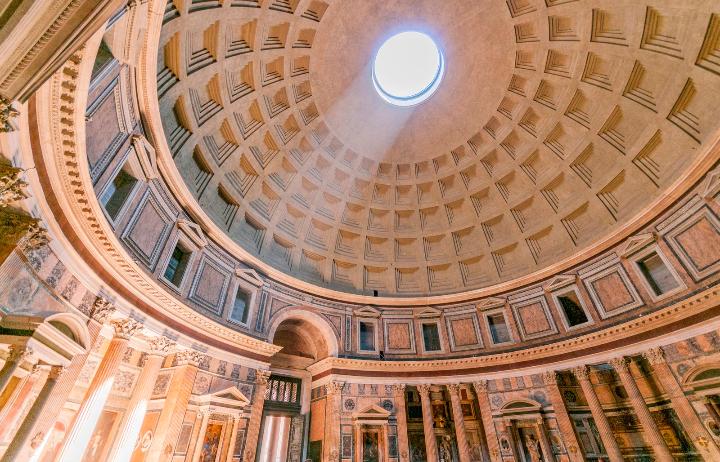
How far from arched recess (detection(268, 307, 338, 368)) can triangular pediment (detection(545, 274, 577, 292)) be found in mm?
12895

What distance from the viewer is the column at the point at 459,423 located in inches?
653

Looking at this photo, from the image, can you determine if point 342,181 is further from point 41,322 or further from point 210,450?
point 41,322

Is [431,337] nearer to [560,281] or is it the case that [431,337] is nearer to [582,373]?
[582,373]

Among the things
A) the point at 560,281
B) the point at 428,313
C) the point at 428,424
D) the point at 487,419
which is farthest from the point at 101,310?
the point at 560,281

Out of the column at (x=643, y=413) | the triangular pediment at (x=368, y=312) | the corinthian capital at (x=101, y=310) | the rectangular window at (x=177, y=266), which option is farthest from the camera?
the triangular pediment at (x=368, y=312)

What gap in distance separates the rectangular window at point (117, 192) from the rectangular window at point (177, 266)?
3.18 m

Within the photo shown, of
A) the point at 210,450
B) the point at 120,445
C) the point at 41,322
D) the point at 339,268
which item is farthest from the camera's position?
the point at 339,268

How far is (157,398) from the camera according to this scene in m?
13.1

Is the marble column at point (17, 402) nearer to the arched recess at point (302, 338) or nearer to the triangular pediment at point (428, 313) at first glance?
the arched recess at point (302, 338)

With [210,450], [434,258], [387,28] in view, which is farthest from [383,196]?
[210,450]

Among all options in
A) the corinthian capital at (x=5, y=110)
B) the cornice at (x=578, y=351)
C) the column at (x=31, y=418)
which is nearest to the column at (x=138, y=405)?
the column at (x=31, y=418)

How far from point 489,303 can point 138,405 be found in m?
18.3

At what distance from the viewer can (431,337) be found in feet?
68.9

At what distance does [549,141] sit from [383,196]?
36.5 feet
